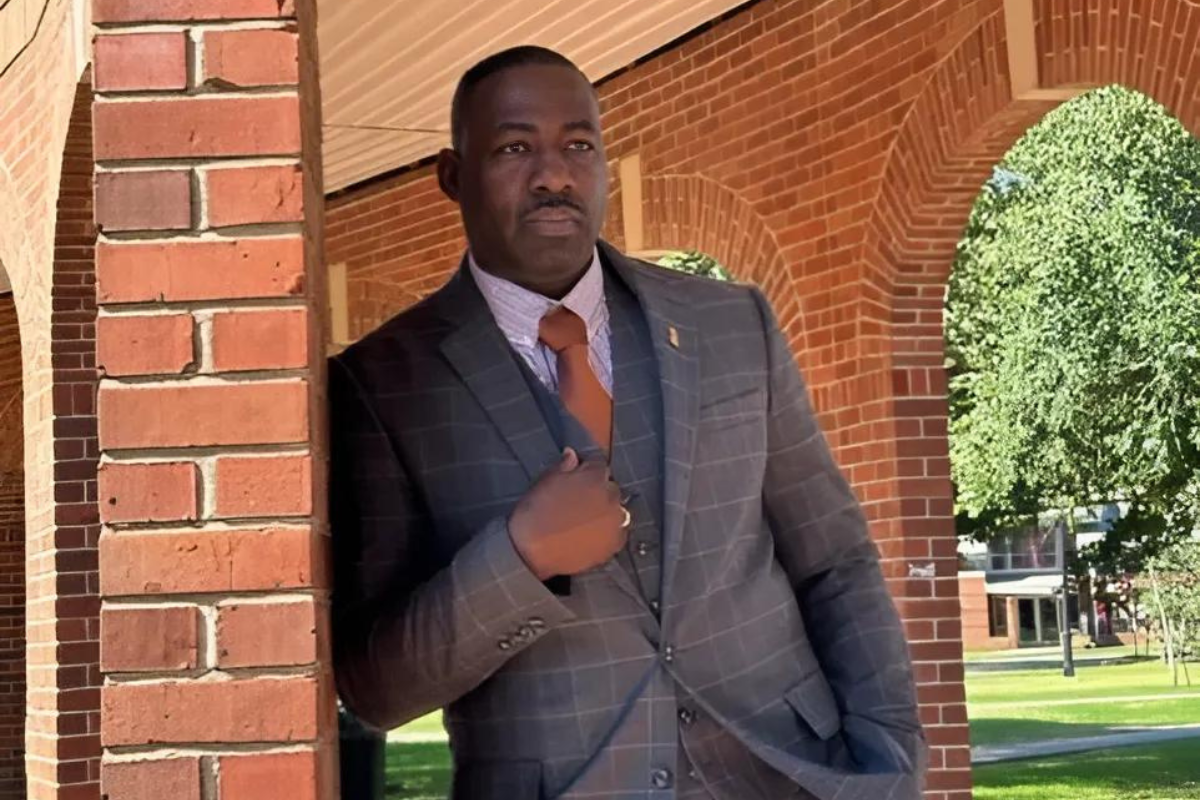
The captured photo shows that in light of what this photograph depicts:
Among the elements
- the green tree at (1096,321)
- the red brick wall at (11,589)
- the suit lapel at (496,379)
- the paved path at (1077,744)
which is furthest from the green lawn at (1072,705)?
the suit lapel at (496,379)

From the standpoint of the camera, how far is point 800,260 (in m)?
8.15

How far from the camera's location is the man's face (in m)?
2.46

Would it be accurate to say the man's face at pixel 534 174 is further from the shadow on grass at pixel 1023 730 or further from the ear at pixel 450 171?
the shadow on grass at pixel 1023 730

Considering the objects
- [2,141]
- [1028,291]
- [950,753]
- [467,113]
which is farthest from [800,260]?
[1028,291]

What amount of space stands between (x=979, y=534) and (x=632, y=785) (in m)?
34.2

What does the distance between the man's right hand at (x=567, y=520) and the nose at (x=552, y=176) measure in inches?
15.8

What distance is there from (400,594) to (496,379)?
0.32 metres

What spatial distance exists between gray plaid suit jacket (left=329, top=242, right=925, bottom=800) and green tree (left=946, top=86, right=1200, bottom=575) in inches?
923

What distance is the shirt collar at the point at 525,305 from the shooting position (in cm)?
254

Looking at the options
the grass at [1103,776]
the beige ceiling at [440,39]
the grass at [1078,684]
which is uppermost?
the beige ceiling at [440,39]

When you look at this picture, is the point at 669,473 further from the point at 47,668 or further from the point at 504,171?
the point at 47,668

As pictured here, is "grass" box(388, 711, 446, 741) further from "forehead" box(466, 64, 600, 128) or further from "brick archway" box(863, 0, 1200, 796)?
"forehead" box(466, 64, 600, 128)

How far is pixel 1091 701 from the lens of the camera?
31328mm

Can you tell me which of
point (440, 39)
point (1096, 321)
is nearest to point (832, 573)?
point (440, 39)
